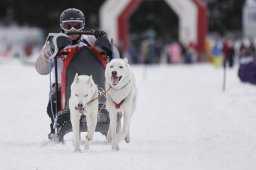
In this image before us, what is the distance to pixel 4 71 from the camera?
29.3m

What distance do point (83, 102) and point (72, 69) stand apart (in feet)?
3.08

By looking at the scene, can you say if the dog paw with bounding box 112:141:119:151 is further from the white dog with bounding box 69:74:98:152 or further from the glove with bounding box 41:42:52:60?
the glove with bounding box 41:42:52:60

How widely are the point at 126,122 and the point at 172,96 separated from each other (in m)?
8.94

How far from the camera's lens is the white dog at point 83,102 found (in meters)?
6.77

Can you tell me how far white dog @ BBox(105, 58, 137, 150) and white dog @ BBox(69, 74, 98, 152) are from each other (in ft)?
0.57

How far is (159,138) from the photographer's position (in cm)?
888

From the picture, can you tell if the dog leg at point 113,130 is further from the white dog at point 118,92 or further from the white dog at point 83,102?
the white dog at point 83,102

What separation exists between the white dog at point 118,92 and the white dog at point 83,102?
17cm

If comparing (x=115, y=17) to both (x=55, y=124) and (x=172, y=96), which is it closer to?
(x=172, y=96)

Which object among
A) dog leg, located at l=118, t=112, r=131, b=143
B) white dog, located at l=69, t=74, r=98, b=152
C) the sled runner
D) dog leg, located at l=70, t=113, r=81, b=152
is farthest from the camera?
the sled runner

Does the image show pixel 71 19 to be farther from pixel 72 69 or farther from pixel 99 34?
pixel 72 69

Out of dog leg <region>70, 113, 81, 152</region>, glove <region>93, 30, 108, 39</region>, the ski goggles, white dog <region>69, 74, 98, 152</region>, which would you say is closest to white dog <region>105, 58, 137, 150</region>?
white dog <region>69, 74, 98, 152</region>

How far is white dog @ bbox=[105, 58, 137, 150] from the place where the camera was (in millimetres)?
6914

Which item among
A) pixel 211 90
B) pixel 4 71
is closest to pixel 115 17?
pixel 4 71
